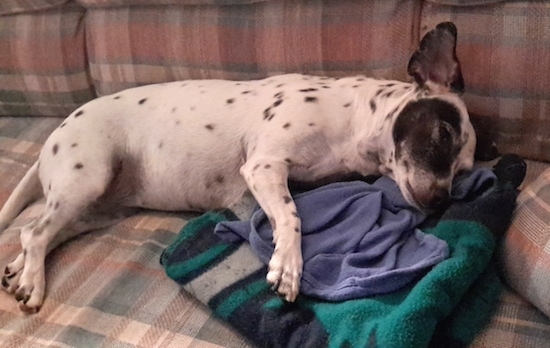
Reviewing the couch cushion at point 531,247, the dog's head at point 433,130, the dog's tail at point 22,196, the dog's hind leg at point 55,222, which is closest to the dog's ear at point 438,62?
the dog's head at point 433,130

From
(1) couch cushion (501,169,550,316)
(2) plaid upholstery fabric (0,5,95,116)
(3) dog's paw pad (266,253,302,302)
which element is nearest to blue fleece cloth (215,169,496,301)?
(3) dog's paw pad (266,253,302,302)

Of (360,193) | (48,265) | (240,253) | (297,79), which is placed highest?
(297,79)

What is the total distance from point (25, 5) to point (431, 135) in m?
1.67

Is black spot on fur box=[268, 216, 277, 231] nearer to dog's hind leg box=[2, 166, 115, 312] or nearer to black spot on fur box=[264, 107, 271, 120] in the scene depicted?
black spot on fur box=[264, 107, 271, 120]

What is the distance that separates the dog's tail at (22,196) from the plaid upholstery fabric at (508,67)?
133 cm

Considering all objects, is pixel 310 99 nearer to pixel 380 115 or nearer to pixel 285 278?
pixel 380 115

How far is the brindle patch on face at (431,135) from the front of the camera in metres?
1.72

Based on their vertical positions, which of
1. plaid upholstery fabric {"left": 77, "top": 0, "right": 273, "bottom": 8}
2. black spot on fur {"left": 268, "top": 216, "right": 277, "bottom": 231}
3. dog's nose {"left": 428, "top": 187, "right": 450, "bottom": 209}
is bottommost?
black spot on fur {"left": 268, "top": 216, "right": 277, "bottom": 231}

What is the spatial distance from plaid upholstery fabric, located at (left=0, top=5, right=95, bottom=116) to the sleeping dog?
1.46 feet

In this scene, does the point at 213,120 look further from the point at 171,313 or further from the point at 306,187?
the point at 171,313

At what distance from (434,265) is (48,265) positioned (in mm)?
1109

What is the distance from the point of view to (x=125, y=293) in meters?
1.73

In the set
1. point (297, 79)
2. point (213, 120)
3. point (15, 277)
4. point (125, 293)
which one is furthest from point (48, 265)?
point (297, 79)

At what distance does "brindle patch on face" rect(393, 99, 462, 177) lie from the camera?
1723 millimetres
